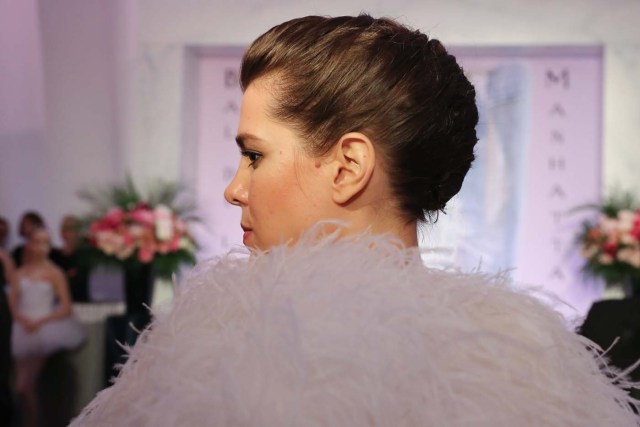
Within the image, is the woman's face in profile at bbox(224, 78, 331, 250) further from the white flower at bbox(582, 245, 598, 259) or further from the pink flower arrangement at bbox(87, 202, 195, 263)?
the white flower at bbox(582, 245, 598, 259)

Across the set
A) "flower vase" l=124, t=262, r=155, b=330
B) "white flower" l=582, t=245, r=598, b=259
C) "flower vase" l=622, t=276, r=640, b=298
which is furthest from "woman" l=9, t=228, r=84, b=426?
"flower vase" l=622, t=276, r=640, b=298

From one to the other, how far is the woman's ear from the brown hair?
0.01 meters

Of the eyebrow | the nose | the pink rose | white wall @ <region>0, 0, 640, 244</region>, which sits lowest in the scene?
the pink rose

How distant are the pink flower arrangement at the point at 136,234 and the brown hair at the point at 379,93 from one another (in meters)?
3.89

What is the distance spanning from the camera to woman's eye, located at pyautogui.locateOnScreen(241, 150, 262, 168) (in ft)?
3.42

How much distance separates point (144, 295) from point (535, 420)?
431 centimetres

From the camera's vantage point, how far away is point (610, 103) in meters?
5.63

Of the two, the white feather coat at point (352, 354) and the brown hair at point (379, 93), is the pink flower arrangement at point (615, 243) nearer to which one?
the brown hair at point (379, 93)

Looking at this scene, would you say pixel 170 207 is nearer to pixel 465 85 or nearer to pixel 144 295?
pixel 144 295

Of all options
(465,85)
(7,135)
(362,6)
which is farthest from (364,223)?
(7,135)

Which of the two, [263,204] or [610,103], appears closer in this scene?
[263,204]

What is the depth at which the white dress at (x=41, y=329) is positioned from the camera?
550 centimetres

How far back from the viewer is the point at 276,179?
1.03m

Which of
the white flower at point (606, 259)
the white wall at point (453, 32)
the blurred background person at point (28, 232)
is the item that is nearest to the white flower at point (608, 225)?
the white flower at point (606, 259)
